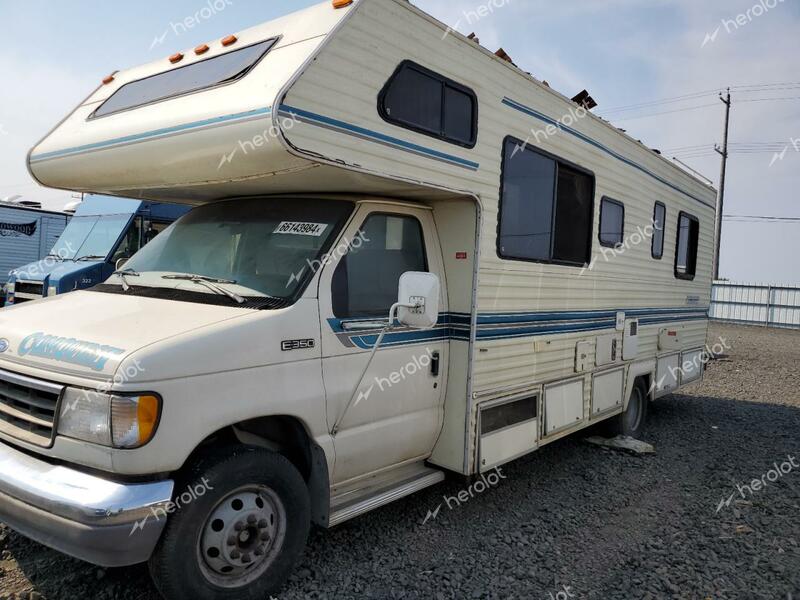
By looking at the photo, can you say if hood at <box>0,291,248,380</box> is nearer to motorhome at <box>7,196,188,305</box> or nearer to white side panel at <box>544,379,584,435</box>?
white side panel at <box>544,379,584,435</box>

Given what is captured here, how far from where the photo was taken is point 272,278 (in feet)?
11.1

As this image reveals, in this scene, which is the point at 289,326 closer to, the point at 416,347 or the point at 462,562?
the point at 416,347

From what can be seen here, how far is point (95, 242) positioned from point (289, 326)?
797cm

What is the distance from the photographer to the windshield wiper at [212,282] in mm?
3228

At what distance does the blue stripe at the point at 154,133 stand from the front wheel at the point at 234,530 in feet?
5.49

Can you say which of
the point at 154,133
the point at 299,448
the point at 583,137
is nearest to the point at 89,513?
the point at 299,448

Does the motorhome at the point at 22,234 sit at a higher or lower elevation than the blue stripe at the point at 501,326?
higher

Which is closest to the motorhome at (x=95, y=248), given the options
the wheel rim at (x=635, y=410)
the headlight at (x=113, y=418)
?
the headlight at (x=113, y=418)

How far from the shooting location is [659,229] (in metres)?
7.18

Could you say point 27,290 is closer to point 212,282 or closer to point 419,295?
point 212,282

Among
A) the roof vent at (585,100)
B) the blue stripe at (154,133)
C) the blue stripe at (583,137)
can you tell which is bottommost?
the blue stripe at (154,133)

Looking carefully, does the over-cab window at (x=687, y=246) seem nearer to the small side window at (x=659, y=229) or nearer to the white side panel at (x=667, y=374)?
the small side window at (x=659, y=229)

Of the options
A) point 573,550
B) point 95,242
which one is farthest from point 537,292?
point 95,242

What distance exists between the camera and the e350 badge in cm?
314
